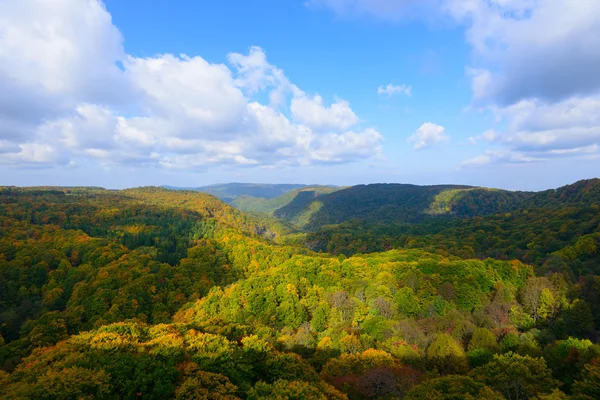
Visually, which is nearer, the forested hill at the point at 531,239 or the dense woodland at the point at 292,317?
the dense woodland at the point at 292,317

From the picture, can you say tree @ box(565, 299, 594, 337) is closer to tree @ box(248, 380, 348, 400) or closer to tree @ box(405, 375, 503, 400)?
tree @ box(405, 375, 503, 400)

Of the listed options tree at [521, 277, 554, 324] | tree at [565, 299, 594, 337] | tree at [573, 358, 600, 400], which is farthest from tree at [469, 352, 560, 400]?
tree at [521, 277, 554, 324]

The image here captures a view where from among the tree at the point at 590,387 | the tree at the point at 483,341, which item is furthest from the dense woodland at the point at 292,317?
the tree at the point at 483,341

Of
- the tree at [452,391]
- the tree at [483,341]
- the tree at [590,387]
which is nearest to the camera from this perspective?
the tree at [590,387]

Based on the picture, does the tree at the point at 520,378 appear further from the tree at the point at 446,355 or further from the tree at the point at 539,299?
the tree at the point at 539,299

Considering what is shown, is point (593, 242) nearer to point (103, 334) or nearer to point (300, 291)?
point (300, 291)

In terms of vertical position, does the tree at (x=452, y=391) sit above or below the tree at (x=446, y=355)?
above

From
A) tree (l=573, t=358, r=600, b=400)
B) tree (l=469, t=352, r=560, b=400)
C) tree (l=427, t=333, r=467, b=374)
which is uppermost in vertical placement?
tree (l=573, t=358, r=600, b=400)

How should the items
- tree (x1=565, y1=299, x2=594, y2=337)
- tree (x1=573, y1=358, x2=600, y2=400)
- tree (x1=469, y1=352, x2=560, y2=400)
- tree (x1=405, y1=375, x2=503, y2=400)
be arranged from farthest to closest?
tree (x1=565, y1=299, x2=594, y2=337) < tree (x1=469, y1=352, x2=560, y2=400) < tree (x1=405, y1=375, x2=503, y2=400) < tree (x1=573, y1=358, x2=600, y2=400)
